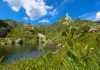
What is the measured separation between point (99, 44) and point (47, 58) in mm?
1681

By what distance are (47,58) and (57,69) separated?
0.38 meters

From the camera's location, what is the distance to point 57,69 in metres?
5.73

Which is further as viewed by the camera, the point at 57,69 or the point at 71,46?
the point at 57,69

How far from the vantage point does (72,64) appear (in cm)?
384

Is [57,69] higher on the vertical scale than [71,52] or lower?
lower

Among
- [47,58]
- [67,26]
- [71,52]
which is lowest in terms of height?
[47,58]

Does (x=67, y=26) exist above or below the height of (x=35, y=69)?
above

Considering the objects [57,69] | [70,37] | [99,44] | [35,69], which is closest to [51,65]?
[57,69]

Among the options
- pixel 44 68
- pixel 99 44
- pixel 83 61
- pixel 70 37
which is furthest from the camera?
pixel 44 68

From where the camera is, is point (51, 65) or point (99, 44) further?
point (51, 65)

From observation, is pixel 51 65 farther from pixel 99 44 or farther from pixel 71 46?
pixel 71 46

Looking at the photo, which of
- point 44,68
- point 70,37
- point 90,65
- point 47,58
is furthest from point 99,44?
point 44,68

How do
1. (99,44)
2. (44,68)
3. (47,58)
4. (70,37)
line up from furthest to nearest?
Result: (44,68), (47,58), (99,44), (70,37)

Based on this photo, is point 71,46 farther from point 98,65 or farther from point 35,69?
point 35,69
